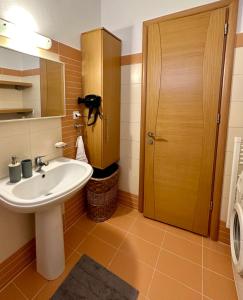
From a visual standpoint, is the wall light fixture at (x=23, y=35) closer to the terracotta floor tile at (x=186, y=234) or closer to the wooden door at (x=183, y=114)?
the wooden door at (x=183, y=114)

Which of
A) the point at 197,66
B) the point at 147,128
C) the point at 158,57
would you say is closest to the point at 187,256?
the point at 147,128

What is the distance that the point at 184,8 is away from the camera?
60.0 inches

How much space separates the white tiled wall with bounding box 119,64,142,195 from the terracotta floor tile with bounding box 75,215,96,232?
1.79ft

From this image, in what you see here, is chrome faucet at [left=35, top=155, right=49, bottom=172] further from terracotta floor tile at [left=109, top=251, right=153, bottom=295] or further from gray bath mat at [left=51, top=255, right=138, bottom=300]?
terracotta floor tile at [left=109, top=251, right=153, bottom=295]

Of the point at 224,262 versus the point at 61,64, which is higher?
the point at 61,64

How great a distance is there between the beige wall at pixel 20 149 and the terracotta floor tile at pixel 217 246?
157 cm

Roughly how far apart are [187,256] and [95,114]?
1510 mm

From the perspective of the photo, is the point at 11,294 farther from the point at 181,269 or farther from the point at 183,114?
the point at 183,114

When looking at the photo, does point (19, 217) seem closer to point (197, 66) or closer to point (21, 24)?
point (21, 24)

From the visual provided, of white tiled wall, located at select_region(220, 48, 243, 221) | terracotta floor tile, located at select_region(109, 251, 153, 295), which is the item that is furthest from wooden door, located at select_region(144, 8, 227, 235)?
terracotta floor tile, located at select_region(109, 251, 153, 295)

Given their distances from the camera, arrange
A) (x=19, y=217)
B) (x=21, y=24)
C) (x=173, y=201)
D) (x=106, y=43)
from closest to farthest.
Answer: (x=21, y=24), (x=19, y=217), (x=106, y=43), (x=173, y=201)

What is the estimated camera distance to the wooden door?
4.87 feet

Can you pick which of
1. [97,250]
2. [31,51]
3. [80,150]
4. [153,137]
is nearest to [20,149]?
[80,150]

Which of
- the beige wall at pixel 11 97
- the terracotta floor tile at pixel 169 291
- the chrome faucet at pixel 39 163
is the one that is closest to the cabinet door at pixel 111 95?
the chrome faucet at pixel 39 163
